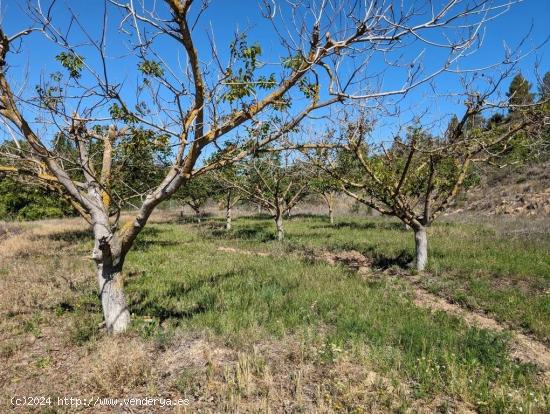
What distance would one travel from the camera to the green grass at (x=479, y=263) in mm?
8133

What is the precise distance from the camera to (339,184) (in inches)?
499

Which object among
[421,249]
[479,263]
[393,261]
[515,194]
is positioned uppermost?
[515,194]

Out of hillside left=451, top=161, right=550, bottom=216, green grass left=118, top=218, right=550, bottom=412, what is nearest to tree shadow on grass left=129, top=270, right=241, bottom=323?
green grass left=118, top=218, right=550, bottom=412

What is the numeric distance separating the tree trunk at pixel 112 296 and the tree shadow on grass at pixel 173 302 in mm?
874

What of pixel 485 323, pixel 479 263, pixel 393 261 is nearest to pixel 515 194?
pixel 393 261

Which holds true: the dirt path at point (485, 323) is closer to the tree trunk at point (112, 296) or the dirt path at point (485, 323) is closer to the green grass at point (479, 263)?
the green grass at point (479, 263)

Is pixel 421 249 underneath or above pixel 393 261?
above

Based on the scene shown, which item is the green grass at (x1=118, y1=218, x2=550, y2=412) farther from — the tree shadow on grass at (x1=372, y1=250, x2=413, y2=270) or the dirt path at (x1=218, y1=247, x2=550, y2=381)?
the dirt path at (x1=218, y1=247, x2=550, y2=381)

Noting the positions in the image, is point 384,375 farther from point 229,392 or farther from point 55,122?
point 55,122

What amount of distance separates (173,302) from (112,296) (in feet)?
6.36

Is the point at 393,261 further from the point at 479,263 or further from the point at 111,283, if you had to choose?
the point at 111,283

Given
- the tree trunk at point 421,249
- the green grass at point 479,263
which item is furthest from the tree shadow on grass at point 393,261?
the tree trunk at point 421,249

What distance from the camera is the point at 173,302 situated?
8.30m

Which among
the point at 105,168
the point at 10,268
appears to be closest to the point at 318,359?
the point at 105,168
